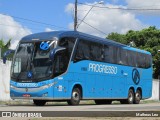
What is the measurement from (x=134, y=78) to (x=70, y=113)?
19.6 meters

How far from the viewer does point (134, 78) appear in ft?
96.3

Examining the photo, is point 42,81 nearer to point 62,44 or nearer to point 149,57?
point 62,44

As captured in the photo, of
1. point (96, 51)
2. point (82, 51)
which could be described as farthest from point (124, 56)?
point (82, 51)

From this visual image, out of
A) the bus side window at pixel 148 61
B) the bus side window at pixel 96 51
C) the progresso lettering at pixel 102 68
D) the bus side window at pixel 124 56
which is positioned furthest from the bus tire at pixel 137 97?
the bus side window at pixel 96 51

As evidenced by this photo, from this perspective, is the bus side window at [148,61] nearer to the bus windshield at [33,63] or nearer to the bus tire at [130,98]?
the bus tire at [130,98]

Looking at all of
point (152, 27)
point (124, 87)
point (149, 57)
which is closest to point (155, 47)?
point (152, 27)

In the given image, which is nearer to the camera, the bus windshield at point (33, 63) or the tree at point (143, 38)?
the bus windshield at point (33, 63)

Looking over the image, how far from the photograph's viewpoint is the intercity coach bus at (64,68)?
20.9 m

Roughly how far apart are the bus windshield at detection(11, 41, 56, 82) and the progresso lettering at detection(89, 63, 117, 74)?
3438 mm

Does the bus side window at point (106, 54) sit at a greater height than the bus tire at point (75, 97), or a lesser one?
greater

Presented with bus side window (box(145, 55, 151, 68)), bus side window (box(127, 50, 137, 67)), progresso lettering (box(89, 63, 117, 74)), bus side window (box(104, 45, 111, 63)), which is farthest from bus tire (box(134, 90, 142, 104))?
bus side window (box(104, 45, 111, 63))

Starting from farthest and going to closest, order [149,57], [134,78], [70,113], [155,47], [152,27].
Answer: [152,27] → [155,47] → [149,57] → [134,78] → [70,113]

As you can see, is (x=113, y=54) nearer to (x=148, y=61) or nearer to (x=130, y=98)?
(x=130, y=98)

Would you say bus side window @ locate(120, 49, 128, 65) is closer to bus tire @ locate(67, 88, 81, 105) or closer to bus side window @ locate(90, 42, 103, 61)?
bus side window @ locate(90, 42, 103, 61)
